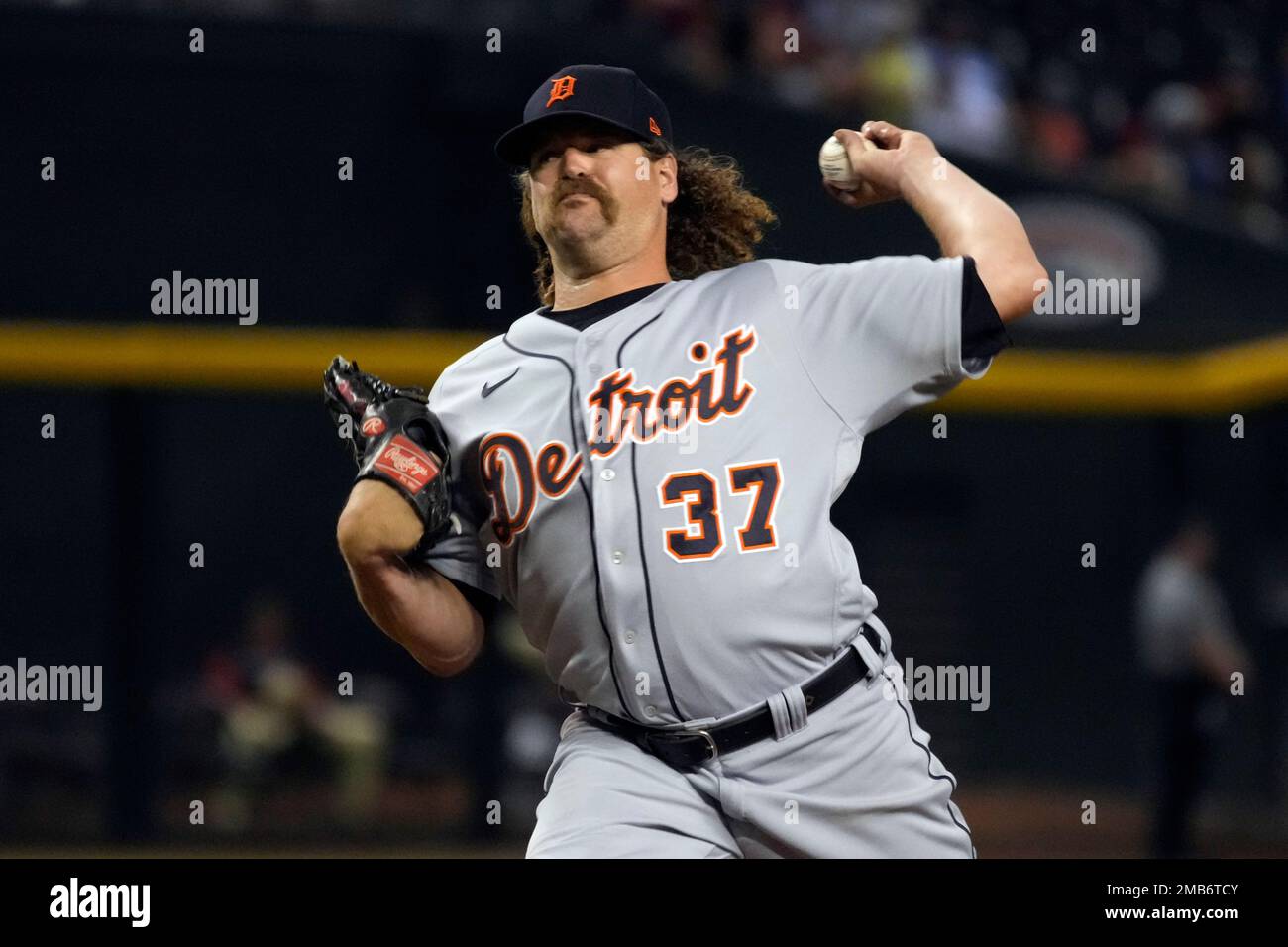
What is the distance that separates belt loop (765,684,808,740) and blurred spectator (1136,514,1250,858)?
551 cm

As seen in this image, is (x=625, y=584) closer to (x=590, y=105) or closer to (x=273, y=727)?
(x=590, y=105)

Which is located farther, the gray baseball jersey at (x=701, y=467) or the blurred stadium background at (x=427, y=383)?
the blurred stadium background at (x=427, y=383)

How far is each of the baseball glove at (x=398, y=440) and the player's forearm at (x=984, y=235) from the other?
854 mm

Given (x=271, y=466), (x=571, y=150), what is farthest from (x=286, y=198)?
(x=571, y=150)

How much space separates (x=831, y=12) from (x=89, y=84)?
13.3 feet

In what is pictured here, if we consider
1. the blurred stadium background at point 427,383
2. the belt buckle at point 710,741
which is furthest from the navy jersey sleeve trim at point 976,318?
the blurred stadium background at point 427,383

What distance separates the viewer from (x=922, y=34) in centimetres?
983

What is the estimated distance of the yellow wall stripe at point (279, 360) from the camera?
8250 mm

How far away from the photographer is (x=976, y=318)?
2645 millimetres

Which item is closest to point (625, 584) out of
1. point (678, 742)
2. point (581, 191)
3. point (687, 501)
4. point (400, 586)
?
point (687, 501)

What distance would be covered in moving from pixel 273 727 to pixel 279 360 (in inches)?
70.5

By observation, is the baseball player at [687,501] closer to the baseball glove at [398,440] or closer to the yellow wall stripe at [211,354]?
the baseball glove at [398,440]

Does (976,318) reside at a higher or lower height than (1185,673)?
higher
